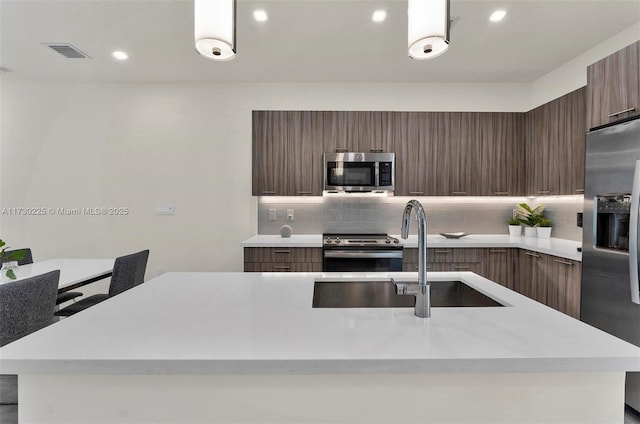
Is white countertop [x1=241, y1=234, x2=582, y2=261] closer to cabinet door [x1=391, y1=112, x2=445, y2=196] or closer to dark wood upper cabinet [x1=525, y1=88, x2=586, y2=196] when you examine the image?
dark wood upper cabinet [x1=525, y1=88, x2=586, y2=196]

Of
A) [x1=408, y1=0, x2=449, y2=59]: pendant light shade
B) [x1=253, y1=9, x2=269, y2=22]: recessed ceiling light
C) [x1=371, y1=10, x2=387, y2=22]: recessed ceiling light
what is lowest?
[x1=408, y1=0, x2=449, y2=59]: pendant light shade

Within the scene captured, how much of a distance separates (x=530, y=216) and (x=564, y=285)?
1180 millimetres

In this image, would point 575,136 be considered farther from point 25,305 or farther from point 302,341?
point 25,305

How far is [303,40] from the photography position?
3016 millimetres

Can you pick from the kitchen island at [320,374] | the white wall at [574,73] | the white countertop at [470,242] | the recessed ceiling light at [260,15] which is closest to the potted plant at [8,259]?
the kitchen island at [320,374]

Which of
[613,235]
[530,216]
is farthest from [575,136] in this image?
[613,235]

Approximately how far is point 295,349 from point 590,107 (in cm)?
285

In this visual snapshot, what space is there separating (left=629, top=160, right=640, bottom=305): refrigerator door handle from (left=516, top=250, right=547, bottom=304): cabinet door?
1263 millimetres

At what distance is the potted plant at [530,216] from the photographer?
388 centimetres

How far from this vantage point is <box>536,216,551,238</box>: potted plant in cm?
377

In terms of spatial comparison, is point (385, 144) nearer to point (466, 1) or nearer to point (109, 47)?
point (466, 1)

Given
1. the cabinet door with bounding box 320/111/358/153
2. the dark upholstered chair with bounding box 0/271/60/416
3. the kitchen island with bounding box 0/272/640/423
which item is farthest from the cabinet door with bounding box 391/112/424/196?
the dark upholstered chair with bounding box 0/271/60/416

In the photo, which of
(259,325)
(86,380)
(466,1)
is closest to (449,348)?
(259,325)

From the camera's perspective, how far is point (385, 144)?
3.96 meters
